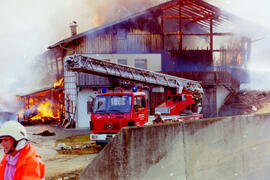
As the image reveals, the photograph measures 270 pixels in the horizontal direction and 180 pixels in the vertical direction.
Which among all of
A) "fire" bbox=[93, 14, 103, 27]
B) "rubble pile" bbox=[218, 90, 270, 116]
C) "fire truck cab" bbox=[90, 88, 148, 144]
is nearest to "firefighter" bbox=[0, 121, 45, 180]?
"fire truck cab" bbox=[90, 88, 148, 144]

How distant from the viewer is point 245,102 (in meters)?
25.6

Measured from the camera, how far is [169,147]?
483 centimetres

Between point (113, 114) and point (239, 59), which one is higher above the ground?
point (239, 59)

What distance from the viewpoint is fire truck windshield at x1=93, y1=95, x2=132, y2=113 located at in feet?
39.9

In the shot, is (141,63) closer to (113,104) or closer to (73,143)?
(73,143)

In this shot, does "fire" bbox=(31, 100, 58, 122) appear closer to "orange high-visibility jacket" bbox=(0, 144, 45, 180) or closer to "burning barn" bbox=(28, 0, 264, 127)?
"burning barn" bbox=(28, 0, 264, 127)

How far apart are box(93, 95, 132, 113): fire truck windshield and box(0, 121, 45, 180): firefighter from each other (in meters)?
8.97

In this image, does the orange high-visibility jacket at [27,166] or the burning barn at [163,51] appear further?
the burning barn at [163,51]

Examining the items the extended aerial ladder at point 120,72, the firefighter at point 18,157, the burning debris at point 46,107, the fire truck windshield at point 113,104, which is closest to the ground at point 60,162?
the fire truck windshield at point 113,104

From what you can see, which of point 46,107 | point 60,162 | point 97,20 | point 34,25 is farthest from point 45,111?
point 97,20

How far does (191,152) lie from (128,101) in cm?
720

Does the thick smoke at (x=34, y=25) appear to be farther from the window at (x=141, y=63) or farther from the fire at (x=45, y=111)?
the window at (x=141, y=63)

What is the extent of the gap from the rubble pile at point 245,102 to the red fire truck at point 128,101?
352 inches

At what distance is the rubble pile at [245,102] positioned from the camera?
24844mm
